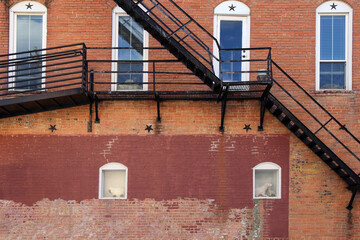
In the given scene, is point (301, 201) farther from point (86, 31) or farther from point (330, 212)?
point (86, 31)

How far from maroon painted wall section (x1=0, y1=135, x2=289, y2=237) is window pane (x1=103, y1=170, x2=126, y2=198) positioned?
0.29 m

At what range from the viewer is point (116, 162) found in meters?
10.1

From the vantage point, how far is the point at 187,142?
33.2ft

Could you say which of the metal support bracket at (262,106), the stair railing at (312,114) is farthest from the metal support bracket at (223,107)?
the stair railing at (312,114)

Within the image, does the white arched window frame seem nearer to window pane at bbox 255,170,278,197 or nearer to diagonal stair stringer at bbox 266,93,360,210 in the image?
diagonal stair stringer at bbox 266,93,360,210

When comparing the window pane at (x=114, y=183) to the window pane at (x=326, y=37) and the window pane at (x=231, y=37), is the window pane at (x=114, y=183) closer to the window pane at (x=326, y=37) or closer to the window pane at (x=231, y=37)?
the window pane at (x=231, y=37)

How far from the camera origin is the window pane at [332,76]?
1048 centimetres

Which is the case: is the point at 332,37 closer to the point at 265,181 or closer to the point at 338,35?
the point at 338,35

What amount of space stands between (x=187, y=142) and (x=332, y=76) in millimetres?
4402

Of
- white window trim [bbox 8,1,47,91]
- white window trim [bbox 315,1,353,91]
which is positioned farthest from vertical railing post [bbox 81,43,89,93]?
white window trim [bbox 315,1,353,91]

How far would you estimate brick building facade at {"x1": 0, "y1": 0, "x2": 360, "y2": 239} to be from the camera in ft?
32.4

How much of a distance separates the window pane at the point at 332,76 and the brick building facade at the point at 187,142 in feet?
0.09

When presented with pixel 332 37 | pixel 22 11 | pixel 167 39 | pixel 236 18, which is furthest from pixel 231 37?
pixel 22 11

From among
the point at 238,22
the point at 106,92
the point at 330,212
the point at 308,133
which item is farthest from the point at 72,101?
the point at 330,212
